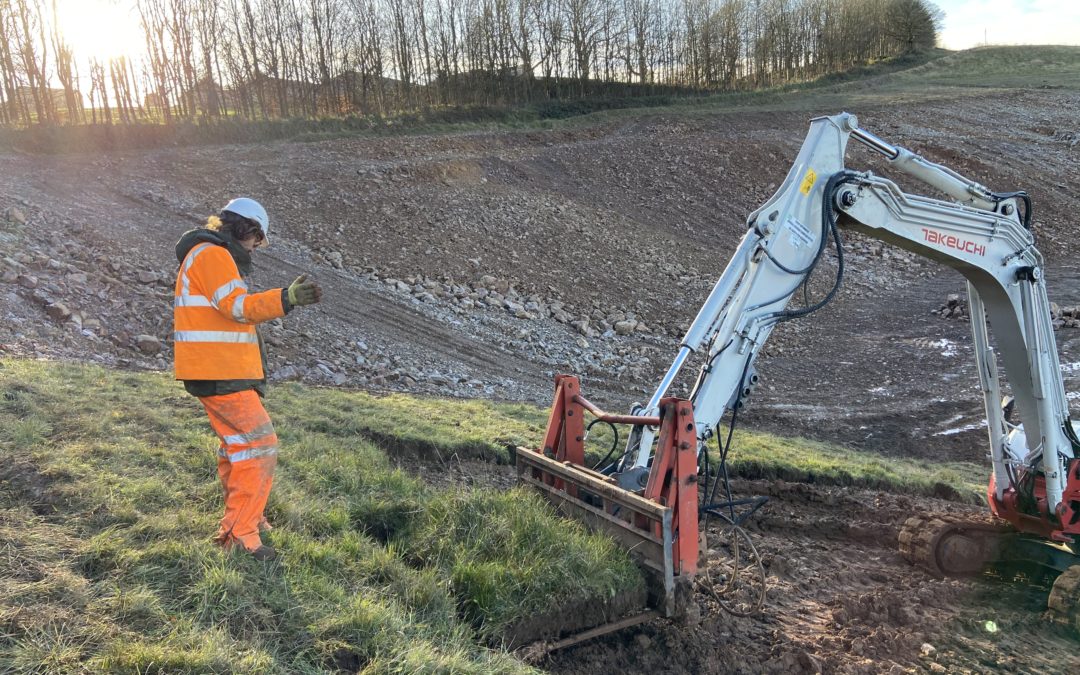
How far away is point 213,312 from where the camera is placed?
3910mm

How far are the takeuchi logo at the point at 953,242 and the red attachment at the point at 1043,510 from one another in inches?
69.2

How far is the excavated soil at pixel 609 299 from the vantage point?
199 inches

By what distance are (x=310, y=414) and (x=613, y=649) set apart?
441 centimetres

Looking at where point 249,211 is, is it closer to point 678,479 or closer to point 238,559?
point 238,559

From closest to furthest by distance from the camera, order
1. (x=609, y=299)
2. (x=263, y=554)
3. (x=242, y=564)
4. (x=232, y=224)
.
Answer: (x=242, y=564) < (x=263, y=554) < (x=232, y=224) < (x=609, y=299)

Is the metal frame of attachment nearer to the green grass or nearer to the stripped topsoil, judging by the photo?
the green grass

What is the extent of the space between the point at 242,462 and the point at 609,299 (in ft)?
45.2

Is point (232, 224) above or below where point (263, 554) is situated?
above

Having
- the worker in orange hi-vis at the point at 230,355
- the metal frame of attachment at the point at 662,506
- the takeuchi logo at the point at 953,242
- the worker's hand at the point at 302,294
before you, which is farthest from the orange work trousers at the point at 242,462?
the takeuchi logo at the point at 953,242

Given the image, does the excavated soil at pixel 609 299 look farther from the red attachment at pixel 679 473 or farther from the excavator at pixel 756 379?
the red attachment at pixel 679 473

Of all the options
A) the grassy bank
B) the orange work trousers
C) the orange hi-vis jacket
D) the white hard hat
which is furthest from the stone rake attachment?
the white hard hat

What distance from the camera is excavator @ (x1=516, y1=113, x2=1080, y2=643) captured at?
437cm

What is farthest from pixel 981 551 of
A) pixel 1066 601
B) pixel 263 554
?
pixel 263 554

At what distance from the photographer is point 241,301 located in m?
3.82
